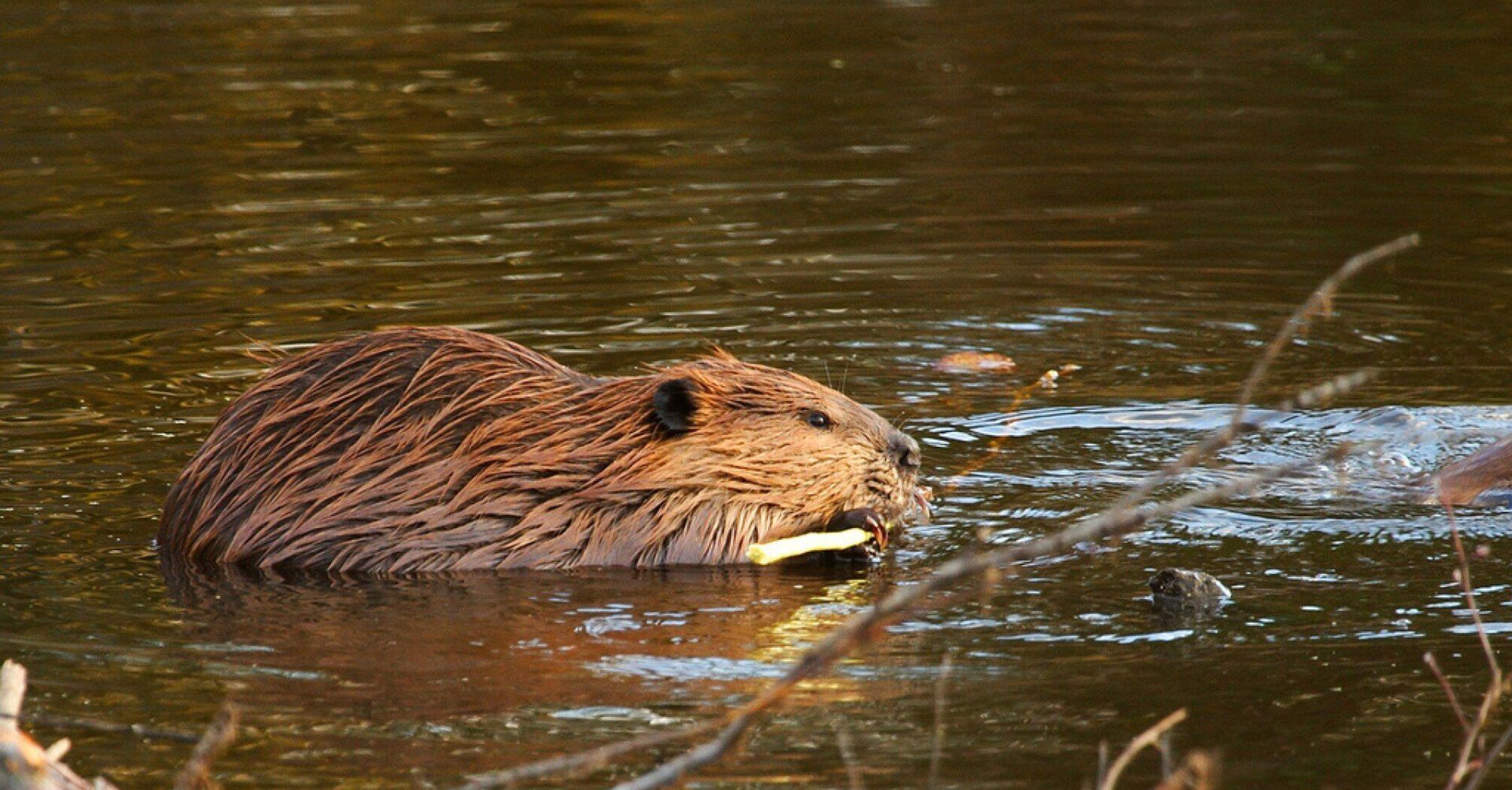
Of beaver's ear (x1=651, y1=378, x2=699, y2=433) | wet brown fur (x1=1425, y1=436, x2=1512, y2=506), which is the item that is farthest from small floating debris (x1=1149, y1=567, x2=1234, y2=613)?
beaver's ear (x1=651, y1=378, x2=699, y2=433)

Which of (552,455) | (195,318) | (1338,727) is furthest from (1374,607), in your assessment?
(195,318)

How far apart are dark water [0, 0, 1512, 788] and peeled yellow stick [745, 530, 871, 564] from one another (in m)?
0.05

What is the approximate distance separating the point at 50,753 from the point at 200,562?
2.10m

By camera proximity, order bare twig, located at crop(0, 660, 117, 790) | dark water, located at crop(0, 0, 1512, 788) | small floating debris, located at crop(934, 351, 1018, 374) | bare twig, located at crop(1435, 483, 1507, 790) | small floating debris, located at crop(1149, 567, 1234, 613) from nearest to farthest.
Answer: bare twig, located at crop(0, 660, 117, 790) < bare twig, located at crop(1435, 483, 1507, 790) < dark water, located at crop(0, 0, 1512, 788) < small floating debris, located at crop(1149, 567, 1234, 613) < small floating debris, located at crop(934, 351, 1018, 374)

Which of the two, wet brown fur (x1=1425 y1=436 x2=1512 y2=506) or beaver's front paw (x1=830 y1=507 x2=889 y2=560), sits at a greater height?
wet brown fur (x1=1425 y1=436 x2=1512 y2=506)

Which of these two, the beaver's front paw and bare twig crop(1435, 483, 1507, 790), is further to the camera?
the beaver's front paw

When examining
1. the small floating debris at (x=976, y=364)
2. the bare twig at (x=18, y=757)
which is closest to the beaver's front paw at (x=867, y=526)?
the small floating debris at (x=976, y=364)

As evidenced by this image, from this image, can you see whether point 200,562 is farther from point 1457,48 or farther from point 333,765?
point 1457,48

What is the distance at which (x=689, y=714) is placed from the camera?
142 inches

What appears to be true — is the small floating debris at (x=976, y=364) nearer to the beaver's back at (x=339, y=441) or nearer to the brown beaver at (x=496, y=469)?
the brown beaver at (x=496, y=469)

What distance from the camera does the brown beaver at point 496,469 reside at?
4.62m

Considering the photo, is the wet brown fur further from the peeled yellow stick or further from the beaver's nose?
A: the peeled yellow stick

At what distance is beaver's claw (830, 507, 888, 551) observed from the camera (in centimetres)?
471

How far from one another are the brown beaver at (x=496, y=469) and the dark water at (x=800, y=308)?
0.42ft
